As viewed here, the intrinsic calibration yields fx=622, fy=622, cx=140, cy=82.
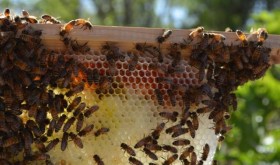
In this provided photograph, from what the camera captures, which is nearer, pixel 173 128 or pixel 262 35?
pixel 173 128

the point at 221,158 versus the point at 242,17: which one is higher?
the point at 242,17

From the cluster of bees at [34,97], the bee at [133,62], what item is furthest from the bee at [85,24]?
the bee at [133,62]

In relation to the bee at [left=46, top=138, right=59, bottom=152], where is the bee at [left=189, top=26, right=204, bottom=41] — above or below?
above

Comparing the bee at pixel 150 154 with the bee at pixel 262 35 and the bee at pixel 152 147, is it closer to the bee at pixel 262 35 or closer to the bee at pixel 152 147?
Answer: the bee at pixel 152 147

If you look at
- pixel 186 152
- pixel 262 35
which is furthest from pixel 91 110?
pixel 262 35

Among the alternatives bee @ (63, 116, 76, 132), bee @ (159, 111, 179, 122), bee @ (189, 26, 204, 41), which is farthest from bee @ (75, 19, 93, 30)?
bee @ (159, 111, 179, 122)

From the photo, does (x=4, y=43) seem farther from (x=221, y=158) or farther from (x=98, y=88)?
(x=221, y=158)

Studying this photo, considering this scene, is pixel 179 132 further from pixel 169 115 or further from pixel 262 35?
pixel 262 35

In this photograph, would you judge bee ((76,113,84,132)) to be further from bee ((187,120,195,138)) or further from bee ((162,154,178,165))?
bee ((187,120,195,138))

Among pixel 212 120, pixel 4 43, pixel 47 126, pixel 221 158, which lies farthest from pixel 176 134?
pixel 221 158
